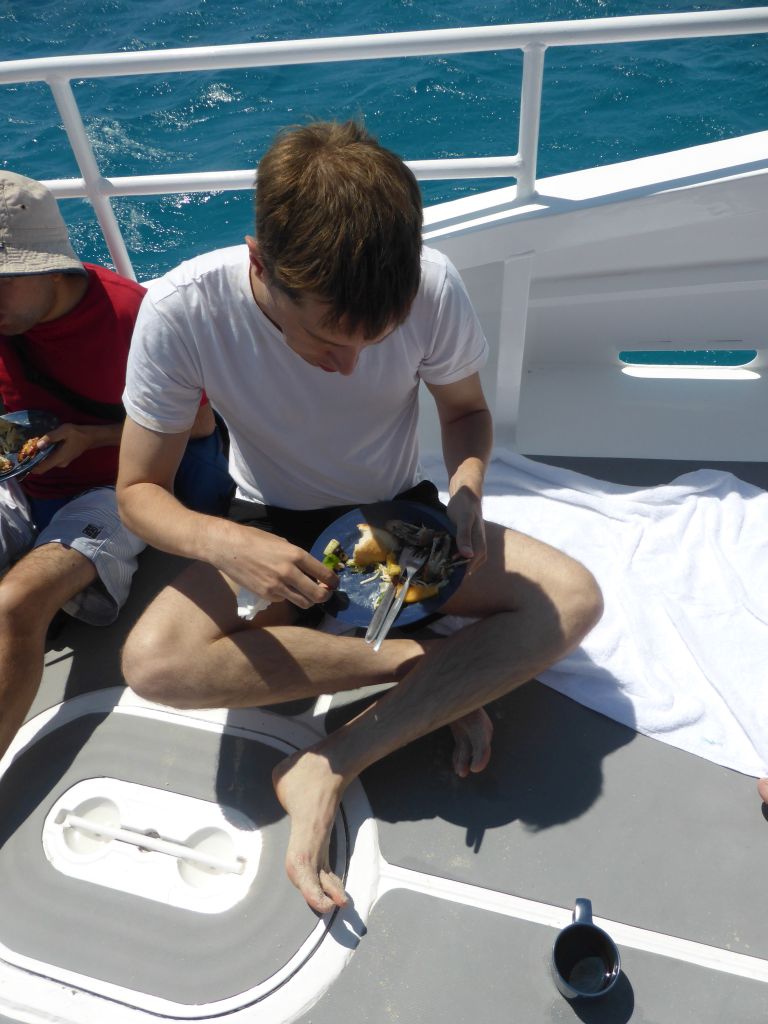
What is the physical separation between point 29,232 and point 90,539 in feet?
2.19

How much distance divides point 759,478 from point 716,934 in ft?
4.39

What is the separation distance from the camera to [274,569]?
1.29m

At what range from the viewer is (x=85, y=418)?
1.76 meters

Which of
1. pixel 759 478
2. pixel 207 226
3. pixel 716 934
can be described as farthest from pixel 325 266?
pixel 207 226

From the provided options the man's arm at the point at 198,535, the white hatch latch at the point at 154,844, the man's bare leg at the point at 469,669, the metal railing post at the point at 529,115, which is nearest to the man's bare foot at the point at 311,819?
the man's bare leg at the point at 469,669

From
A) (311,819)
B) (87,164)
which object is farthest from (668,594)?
(87,164)

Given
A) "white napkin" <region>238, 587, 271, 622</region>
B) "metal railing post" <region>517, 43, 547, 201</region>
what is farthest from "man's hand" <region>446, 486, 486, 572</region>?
"metal railing post" <region>517, 43, 547, 201</region>

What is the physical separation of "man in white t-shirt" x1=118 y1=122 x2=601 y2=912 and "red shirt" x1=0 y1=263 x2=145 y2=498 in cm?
32

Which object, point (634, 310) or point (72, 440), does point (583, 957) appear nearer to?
point (72, 440)

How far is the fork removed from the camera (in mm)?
1290

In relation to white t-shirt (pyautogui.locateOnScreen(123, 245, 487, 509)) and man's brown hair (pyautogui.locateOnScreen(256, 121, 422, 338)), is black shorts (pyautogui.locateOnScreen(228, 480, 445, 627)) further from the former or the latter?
man's brown hair (pyautogui.locateOnScreen(256, 121, 422, 338))

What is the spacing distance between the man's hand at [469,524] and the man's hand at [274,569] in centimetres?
27

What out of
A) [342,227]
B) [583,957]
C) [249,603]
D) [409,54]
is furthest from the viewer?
[409,54]

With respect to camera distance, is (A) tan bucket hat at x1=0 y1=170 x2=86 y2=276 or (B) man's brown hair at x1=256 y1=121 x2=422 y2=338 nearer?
(B) man's brown hair at x1=256 y1=121 x2=422 y2=338
